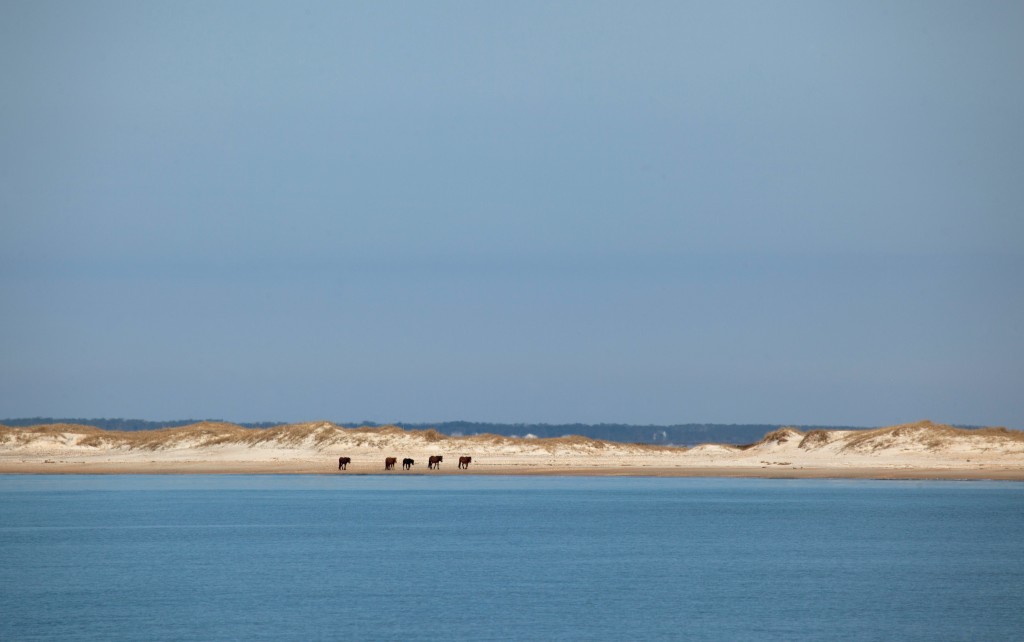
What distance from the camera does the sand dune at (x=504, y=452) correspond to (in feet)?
317

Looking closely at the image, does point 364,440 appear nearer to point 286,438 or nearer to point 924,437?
point 286,438

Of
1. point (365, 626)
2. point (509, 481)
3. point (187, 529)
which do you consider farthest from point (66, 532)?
point (509, 481)

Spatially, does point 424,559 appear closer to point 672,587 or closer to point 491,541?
point 491,541

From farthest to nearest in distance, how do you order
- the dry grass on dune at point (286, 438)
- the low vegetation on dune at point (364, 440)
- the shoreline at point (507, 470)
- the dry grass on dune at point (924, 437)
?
the dry grass on dune at point (286, 438), the low vegetation on dune at point (364, 440), the dry grass on dune at point (924, 437), the shoreline at point (507, 470)

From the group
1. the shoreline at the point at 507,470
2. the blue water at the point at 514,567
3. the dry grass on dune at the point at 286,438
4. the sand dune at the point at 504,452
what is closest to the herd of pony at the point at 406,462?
the shoreline at the point at 507,470

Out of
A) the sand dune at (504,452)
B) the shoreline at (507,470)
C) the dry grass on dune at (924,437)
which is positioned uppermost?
the dry grass on dune at (924,437)

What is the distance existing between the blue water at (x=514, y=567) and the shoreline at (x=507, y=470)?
586 inches

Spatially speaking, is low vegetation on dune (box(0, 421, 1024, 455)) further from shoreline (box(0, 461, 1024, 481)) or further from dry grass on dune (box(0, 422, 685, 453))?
shoreline (box(0, 461, 1024, 481))

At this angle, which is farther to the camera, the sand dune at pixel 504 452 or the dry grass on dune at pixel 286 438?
the dry grass on dune at pixel 286 438

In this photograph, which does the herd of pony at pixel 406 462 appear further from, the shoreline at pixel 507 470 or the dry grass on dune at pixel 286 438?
the dry grass on dune at pixel 286 438

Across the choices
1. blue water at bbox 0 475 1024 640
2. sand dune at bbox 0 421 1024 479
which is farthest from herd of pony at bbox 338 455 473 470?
blue water at bbox 0 475 1024 640

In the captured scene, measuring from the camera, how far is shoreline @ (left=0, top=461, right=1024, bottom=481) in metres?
91.5

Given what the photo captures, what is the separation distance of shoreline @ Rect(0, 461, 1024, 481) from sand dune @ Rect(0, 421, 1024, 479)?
0.45 ft

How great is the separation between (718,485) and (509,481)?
1606 centimetres
